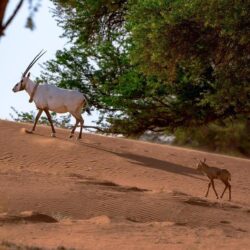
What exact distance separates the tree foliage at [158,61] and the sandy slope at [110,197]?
2.19 meters

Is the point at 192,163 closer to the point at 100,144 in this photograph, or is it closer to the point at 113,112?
the point at 100,144

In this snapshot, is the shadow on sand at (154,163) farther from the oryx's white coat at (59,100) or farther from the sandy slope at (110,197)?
the oryx's white coat at (59,100)

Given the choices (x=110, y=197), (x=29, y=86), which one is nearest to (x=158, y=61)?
(x=110, y=197)

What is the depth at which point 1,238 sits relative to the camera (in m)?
13.3

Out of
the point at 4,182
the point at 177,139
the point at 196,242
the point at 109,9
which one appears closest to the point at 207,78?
the point at 109,9

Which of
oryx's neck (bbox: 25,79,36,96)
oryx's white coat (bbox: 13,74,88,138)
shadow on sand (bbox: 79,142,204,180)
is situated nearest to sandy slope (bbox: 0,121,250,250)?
shadow on sand (bbox: 79,142,204,180)

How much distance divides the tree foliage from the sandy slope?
2.19 metres

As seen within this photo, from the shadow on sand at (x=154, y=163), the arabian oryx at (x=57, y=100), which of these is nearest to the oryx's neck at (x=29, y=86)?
the arabian oryx at (x=57, y=100)

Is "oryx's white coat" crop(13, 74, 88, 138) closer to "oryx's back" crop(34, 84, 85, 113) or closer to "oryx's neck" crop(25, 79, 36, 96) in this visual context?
"oryx's back" crop(34, 84, 85, 113)

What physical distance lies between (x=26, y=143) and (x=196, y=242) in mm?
10679

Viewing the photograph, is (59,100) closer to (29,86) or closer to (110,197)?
(29,86)

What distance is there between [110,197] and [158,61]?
157 inches

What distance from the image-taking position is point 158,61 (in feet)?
66.0

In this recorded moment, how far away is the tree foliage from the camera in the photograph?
19.9 meters
